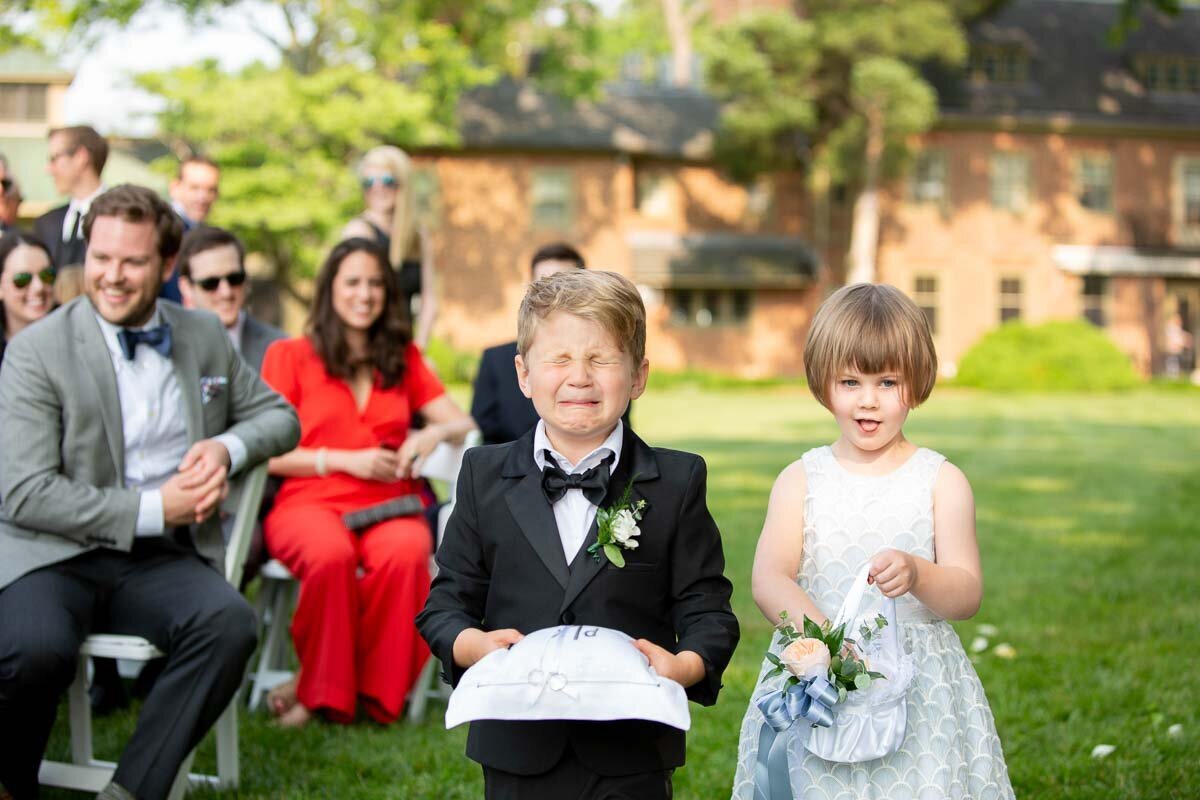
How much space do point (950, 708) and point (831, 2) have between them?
1251 inches

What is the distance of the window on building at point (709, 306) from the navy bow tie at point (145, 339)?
3173 centimetres

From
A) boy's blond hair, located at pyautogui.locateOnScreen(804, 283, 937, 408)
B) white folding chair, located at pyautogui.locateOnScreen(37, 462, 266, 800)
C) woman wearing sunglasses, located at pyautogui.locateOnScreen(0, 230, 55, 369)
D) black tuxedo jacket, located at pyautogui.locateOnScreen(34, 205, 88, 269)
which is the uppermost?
black tuxedo jacket, located at pyautogui.locateOnScreen(34, 205, 88, 269)

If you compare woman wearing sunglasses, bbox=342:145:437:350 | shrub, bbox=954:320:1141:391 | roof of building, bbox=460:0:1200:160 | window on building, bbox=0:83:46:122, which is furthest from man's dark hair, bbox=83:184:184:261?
roof of building, bbox=460:0:1200:160

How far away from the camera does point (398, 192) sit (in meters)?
7.51

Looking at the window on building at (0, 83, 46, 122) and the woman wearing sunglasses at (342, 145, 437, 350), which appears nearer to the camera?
the woman wearing sunglasses at (342, 145, 437, 350)

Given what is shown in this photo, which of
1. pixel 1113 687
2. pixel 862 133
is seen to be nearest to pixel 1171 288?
pixel 862 133

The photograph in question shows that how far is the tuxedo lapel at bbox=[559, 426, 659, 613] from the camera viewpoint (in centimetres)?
274

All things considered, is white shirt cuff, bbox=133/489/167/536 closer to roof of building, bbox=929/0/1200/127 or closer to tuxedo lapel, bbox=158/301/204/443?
tuxedo lapel, bbox=158/301/204/443

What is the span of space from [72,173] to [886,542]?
4977 mm

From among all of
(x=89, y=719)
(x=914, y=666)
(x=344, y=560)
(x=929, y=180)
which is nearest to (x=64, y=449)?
(x=89, y=719)

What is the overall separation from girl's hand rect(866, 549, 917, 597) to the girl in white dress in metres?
0.10

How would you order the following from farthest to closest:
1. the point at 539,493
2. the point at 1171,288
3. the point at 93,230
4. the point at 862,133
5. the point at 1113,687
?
the point at 1171,288, the point at 862,133, the point at 1113,687, the point at 93,230, the point at 539,493

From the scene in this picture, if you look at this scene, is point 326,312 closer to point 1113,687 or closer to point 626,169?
point 1113,687

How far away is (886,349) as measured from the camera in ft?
9.53
